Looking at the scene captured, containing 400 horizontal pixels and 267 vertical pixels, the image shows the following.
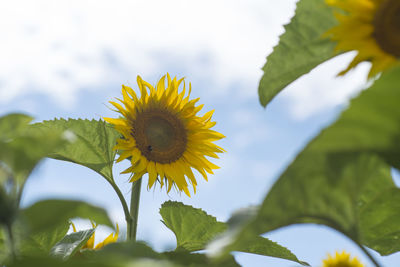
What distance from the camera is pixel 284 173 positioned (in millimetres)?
569

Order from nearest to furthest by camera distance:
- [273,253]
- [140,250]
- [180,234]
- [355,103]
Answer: [355,103] → [140,250] → [273,253] → [180,234]

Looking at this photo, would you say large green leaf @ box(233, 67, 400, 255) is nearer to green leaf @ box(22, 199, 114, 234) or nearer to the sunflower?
green leaf @ box(22, 199, 114, 234)

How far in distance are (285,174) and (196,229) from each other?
2.58 ft

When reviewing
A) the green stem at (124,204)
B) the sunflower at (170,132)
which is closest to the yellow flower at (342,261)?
the sunflower at (170,132)

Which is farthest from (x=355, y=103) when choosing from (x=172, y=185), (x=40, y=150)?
(x=172, y=185)

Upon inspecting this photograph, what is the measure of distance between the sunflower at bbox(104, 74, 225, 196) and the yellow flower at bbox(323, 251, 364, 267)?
25.2 inches

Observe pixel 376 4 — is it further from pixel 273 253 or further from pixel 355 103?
pixel 273 253

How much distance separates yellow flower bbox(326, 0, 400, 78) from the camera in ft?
2.78

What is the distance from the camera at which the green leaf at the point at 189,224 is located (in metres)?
1.26

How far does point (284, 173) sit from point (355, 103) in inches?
4.5

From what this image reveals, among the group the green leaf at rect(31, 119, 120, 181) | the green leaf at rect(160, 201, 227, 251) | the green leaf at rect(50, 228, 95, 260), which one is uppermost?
the green leaf at rect(31, 119, 120, 181)

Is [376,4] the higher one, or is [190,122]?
[190,122]

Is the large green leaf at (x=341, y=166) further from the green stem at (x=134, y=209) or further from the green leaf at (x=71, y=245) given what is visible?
the green stem at (x=134, y=209)

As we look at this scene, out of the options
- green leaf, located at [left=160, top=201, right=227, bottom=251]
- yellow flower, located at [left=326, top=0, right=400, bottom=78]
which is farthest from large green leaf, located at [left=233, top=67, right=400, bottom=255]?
green leaf, located at [left=160, top=201, right=227, bottom=251]
